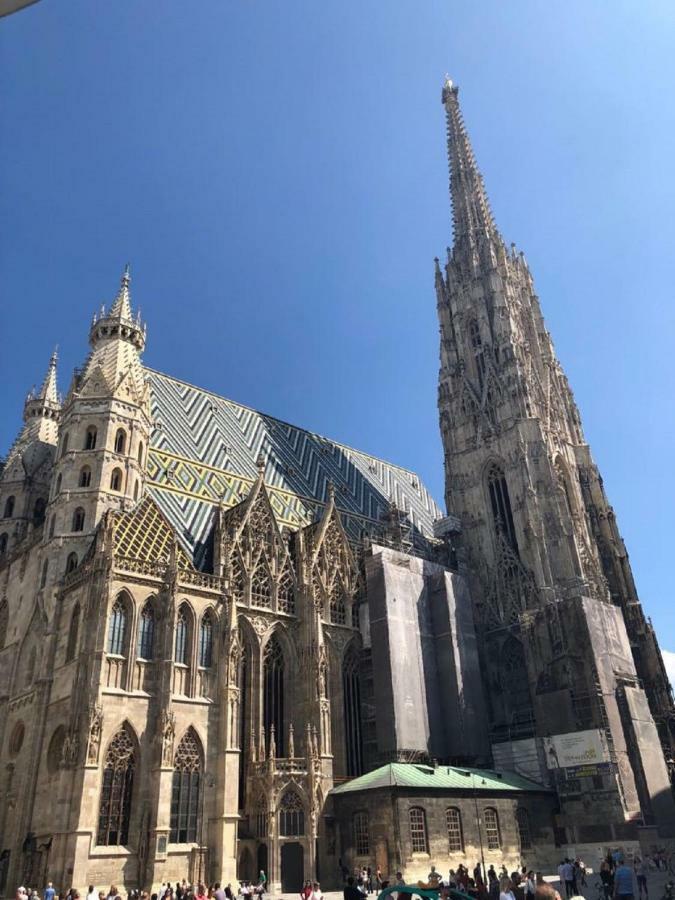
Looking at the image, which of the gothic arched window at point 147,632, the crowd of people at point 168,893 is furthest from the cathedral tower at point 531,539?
the gothic arched window at point 147,632

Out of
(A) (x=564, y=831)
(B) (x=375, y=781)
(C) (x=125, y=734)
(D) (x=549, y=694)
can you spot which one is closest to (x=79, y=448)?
(C) (x=125, y=734)

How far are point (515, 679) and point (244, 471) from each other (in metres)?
20.9

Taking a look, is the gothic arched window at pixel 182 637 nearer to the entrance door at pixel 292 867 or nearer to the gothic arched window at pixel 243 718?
the gothic arched window at pixel 243 718

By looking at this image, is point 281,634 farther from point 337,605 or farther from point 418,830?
point 418,830

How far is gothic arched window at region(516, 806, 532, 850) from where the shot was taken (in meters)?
34.1

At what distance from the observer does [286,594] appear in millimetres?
38094

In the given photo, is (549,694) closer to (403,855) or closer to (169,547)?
(403,855)

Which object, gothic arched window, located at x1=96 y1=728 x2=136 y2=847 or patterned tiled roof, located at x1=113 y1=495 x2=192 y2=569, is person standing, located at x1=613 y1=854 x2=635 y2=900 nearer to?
gothic arched window, located at x1=96 y1=728 x2=136 y2=847

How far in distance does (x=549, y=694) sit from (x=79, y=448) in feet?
92.1

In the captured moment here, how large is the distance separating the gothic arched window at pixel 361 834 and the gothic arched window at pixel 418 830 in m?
1.90

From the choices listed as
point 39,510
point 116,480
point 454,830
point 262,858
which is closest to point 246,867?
point 262,858

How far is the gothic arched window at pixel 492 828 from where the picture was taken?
32469 millimetres

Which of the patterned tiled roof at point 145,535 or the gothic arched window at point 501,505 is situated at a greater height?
the gothic arched window at point 501,505

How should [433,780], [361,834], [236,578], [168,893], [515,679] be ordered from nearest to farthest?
[168,893] → [361,834] → [433,780] → [236,578] → [515,679]
